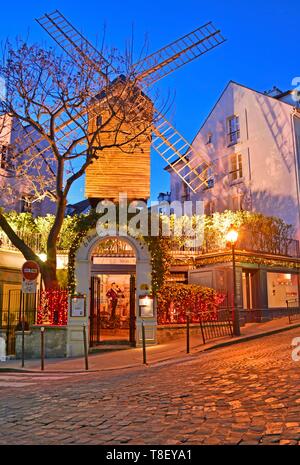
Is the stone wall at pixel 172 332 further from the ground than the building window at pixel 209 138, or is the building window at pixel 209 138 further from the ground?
the building window at pixel 209 138

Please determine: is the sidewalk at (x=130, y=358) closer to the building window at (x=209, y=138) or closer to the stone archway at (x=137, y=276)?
the stone archway at (x=137, y=276)

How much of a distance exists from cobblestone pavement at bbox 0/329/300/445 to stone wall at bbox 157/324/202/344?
507 cm

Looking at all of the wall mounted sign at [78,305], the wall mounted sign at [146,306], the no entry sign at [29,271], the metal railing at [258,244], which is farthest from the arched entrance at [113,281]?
the no entry sign at [29,271]

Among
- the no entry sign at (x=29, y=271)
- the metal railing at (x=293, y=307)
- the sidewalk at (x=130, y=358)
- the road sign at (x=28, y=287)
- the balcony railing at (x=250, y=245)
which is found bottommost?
the sidewalk at (x=130, y=358)

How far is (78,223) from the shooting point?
16.1 meters

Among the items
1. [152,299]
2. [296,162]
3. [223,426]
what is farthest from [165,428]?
[296,162]

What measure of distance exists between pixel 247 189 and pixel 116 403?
23.8 meters

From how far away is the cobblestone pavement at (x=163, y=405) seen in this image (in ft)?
16.9

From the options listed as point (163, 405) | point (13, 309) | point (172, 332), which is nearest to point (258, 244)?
point (172, 332)

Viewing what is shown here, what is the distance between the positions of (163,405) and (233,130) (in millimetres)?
26558

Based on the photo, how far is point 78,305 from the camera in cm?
1491

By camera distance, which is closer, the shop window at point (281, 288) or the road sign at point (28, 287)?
the road sign at point (28, 287)

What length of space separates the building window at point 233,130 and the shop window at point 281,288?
11155 mm

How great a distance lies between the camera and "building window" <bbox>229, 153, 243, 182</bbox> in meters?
29.8
